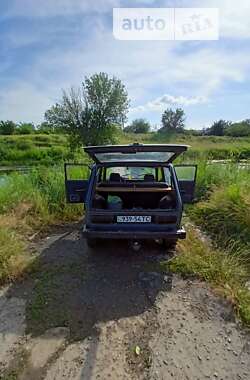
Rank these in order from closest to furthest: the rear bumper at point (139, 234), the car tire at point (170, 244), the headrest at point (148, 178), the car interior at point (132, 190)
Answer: the rear bumper at point (139, 234), the car tire at point (170, 244), the car interior at point (132, 190), the headrest at point (148, 178)

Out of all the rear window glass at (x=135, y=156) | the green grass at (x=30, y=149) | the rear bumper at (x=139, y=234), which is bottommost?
the green grass at (x=30, y=149)

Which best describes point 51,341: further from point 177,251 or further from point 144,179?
point 144,179

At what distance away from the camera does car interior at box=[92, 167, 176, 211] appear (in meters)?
4.55

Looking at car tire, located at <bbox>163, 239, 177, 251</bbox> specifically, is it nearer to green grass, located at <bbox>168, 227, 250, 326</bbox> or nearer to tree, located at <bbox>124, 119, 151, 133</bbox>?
green grass, located at <bbox>168, 227, 250, 326</bbox>

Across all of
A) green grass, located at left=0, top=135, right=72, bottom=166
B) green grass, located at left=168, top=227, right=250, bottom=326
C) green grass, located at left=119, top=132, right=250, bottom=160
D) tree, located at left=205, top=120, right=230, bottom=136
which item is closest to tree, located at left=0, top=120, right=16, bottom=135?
green grass, located at left=0, top=135, right=72, bottom=166

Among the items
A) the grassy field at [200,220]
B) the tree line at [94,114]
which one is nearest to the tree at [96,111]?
the tree line at [94,114]

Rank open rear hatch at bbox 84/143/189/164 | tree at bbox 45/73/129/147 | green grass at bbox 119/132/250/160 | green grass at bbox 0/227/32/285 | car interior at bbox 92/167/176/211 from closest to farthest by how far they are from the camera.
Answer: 1. green grass at bbox 0/227/32/285
2. open rear hatch at bbox 84/143/189/164
3. car interior at bbox 92/167/176/211
4. green grass at bbox 119/132/250/160
5. tree at bbox 45/73/129/147

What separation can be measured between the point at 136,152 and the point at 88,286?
1874mm

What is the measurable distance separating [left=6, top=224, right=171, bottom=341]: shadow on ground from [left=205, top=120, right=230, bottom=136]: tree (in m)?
66.3

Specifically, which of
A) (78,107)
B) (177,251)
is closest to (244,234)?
(177,251)

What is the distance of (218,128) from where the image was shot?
66.8 metres

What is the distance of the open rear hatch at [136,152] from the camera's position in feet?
→ 12.7

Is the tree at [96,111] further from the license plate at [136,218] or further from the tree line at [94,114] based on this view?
the license plate at [136,218]

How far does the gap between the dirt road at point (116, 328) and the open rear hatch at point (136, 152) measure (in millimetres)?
1576
